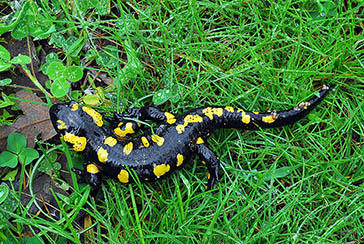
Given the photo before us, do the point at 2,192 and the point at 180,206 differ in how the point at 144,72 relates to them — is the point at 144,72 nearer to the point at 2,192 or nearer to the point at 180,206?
the point at 180,206

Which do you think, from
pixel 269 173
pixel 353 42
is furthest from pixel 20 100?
pixel 353 42

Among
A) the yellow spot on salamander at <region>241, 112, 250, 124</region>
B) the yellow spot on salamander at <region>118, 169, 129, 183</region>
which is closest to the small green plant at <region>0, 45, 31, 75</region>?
the yellow spot on salamander at <region>118, 169, 129, 183</region>

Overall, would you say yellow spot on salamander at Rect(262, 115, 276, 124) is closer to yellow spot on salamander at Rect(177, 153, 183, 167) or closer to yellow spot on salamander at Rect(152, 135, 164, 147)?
yellow spot on salamander at Rect(177, 153, 183, 167)

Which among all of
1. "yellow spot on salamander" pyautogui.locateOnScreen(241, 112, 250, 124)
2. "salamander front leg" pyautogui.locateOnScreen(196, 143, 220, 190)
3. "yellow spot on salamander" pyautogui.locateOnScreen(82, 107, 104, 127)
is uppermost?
"yellow spot on salamander" pyautogui.locateOnScreen(82, 107, 104, 127)

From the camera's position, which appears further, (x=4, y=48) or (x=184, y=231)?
(x=4, y=48)

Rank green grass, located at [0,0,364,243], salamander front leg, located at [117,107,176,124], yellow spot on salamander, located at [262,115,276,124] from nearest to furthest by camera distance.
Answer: green grass, located at [0,0,364,243]
yellow spot on salamander, located at [262,115,276,124]
salamander front leg, located at [117,107,176,124]

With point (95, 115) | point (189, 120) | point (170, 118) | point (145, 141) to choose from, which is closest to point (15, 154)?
point (95, 115)

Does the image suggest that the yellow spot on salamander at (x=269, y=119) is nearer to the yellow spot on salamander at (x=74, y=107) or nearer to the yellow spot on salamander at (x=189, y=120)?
the yellow spot on salamander at (x=189, y=120)
